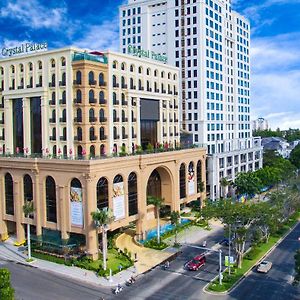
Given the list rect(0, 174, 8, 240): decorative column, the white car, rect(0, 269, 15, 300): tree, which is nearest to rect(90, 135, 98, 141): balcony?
rect(0, 174, 8, 240): decorative column

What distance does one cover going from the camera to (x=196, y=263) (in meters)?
65.4

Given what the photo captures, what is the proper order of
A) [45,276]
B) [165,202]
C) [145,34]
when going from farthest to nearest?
[145,34], [165,202], [45,276]

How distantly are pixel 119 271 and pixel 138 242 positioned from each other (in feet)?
49.7

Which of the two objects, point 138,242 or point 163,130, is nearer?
point 138,242

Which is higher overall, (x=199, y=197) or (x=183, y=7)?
(x=183, y=7)

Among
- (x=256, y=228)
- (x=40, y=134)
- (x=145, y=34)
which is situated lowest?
(x=256, y=228)

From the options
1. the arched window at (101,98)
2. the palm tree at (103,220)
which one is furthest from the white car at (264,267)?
the arched window at (101,98)

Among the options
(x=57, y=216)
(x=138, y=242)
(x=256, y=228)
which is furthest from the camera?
(x=138, y=242)

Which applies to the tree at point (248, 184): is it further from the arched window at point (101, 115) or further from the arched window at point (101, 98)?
the arched window at point (101, 98)

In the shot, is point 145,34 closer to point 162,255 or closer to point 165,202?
point 165,202

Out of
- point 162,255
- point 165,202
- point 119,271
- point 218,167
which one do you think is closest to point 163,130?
point 165,202

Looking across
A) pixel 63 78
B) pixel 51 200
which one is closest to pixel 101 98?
pixel 63 78

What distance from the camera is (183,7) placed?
Result: 4700 inches

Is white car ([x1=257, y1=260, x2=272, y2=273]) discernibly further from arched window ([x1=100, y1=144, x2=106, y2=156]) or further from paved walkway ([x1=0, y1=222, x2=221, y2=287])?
arched window ([x1=100, y1=144, x2=106, y2=156])
